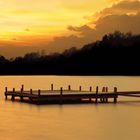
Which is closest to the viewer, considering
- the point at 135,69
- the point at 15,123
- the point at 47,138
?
the point at 47,138

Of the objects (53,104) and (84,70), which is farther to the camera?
(84,70)

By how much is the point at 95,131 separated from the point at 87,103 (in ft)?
58.2

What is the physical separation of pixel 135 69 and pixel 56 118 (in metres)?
134

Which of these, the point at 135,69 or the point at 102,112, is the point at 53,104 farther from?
the point at 135,69

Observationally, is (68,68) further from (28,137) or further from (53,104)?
(28,137)

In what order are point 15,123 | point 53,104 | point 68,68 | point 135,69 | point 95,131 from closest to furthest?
point 95,131 → point 15,123 → point 53,104 → point 68,68 → point 135,69

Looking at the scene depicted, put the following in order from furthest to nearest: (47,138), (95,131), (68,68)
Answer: (68,68) → (95,131) → (47,138)

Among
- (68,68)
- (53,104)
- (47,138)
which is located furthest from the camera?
(68,68)

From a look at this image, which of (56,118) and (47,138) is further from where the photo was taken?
(56,118)

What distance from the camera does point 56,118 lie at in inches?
1578

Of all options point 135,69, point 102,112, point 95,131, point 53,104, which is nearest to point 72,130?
point 95,131

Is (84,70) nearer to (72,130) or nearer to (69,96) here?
(69,96)

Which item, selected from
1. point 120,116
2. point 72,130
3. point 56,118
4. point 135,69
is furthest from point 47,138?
point 135,69

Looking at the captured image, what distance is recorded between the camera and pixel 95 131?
32.2 meters
